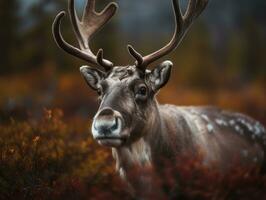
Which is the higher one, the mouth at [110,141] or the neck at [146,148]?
the mouth at [110,141]

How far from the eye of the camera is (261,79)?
27.8 meters

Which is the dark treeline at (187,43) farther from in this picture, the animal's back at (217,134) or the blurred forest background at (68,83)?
the animal's back at (217,134)

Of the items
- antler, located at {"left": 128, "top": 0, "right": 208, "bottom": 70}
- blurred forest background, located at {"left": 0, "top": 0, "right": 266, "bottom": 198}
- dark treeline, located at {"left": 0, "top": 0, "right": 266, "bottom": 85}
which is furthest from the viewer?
dark treeline, located at {"left": 0, "top": 0, "right": 266, "bottom": 85}

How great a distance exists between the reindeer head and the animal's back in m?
0.53

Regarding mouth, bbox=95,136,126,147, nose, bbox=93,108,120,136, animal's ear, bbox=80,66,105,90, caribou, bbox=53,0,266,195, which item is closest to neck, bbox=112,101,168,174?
caribou, bbox=53,0,266,195

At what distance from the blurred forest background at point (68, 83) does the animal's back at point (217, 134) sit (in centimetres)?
100

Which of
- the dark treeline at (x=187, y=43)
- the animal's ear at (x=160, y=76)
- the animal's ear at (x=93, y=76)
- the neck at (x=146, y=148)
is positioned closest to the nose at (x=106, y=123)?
the neck at (x=146, y=148)

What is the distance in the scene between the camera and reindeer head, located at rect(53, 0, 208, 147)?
5773 millimetres

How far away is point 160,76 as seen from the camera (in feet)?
21.3

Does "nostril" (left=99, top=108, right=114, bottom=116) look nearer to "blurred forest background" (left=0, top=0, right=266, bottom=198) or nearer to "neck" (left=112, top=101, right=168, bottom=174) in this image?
"neck" (left=112, top=101, right=168, bottom=174)

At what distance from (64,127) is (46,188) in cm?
155

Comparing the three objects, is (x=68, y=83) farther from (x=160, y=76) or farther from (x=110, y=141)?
(x=110, y=141)

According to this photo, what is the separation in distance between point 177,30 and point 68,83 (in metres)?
11.5

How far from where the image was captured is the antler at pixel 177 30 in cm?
644
